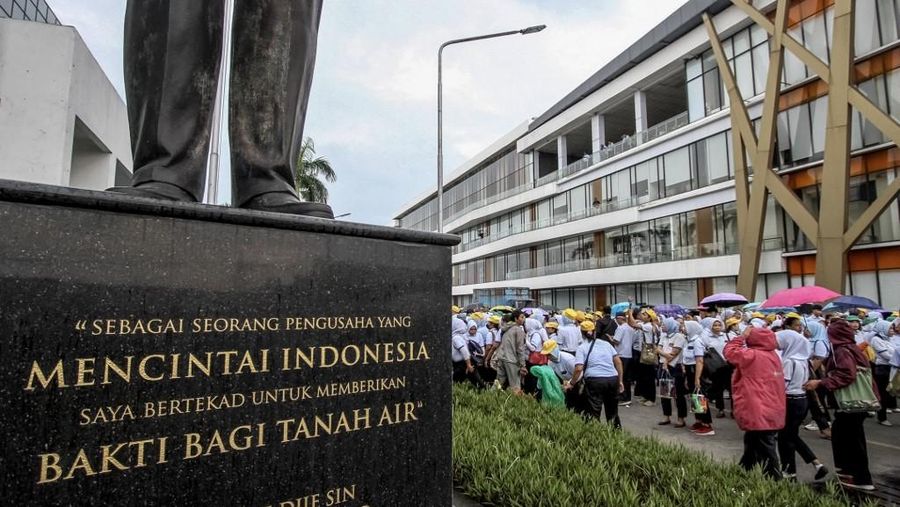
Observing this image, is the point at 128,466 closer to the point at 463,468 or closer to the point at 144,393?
the point at 144,393

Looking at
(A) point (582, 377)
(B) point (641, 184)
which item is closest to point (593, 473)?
(A) point (582, 377)

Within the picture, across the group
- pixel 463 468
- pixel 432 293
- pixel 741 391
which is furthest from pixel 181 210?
pixel 741 391

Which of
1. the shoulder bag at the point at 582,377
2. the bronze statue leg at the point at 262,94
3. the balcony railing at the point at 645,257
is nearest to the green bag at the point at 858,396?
the shoulder bag at the point at 582,377

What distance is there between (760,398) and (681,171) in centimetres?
2500

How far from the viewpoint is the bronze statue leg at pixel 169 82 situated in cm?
201

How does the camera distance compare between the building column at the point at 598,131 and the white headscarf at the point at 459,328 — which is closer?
the white headscarf at the point at 459,328

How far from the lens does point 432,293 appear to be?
2162 mm

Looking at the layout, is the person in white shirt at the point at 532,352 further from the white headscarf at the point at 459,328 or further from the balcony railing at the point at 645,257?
the balcony railing at the point at 645,257

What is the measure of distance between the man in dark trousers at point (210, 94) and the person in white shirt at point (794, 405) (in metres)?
6.44

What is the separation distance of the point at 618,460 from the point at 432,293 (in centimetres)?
337

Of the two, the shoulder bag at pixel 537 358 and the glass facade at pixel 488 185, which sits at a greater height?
the glass facade at pixel 488 185

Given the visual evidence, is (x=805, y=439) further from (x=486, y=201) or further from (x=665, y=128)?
(x=486, y=201)

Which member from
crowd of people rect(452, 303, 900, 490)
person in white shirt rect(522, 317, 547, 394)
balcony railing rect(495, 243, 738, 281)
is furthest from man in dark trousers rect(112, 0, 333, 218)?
balcony railing rect(495, 243, 738, 281)

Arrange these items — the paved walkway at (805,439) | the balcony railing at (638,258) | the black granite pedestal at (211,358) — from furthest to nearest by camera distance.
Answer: the balcony railing at (638,258) → the paved walkway at (805,439) → the black granite pedestal at (211,358)
